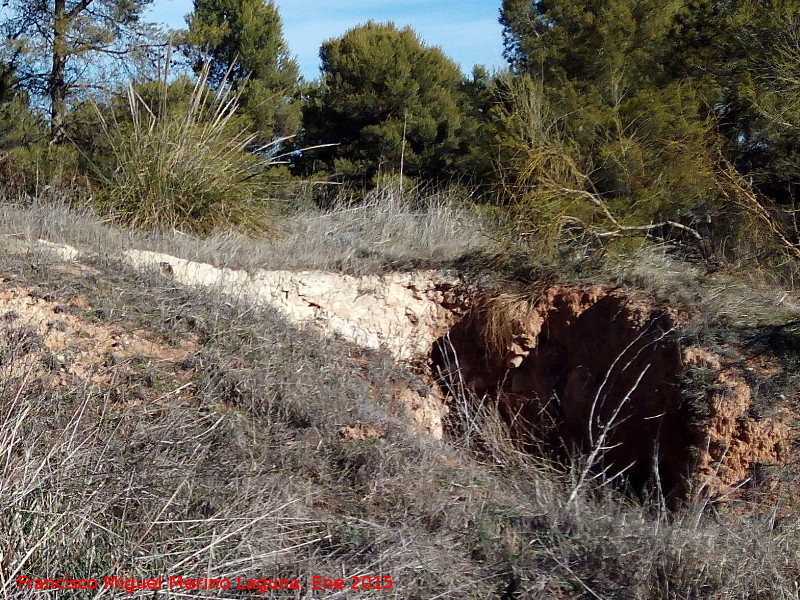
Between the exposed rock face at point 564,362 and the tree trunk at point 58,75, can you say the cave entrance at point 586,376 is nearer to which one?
the exposed rock face at point 564,362

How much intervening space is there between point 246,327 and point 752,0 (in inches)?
297

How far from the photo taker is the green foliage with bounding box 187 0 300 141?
1584 cm

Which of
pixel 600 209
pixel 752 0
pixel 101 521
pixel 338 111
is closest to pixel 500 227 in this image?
pixel 600 209

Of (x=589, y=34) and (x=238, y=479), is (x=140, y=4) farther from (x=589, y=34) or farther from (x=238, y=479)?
(x=238, y=479)

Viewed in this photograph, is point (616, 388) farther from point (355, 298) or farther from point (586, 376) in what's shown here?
point (355, 298)

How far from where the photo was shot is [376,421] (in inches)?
200

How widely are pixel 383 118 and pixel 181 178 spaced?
723 cm

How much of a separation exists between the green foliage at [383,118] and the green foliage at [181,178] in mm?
5492

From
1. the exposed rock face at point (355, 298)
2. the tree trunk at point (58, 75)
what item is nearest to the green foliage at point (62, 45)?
the tree trunk at point (58, 75)

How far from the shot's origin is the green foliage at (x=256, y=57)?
15836mm

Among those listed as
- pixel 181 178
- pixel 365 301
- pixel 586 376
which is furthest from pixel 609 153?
pixel 181 178

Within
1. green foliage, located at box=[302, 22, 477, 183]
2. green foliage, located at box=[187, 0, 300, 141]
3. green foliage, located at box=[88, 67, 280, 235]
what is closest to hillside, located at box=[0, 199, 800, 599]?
green foliage, located at box=[88, 67, 280, 235]

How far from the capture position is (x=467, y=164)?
14.7m

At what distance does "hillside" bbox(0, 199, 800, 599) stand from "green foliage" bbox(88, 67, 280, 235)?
76 centimetres
